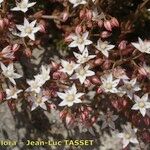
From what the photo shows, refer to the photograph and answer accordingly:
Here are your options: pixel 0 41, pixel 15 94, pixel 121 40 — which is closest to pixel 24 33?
pixel 0 41

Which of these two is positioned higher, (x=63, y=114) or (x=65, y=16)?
(x=65, y=16)

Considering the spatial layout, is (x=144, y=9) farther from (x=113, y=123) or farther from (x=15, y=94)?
(x=15, y=94)

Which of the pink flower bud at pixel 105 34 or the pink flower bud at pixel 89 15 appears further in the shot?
the pink flower bud at pixel 105 34

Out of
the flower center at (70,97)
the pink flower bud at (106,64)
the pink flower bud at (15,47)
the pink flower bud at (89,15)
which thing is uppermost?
the pink flower bud at (89,15)

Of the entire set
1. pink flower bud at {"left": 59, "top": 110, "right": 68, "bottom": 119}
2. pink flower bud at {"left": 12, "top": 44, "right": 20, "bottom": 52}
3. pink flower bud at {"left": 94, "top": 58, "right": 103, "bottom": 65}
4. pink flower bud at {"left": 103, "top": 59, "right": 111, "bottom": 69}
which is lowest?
pink flower bud at {"left": 59, "top": 110, "right": 68, "bottom": 119}

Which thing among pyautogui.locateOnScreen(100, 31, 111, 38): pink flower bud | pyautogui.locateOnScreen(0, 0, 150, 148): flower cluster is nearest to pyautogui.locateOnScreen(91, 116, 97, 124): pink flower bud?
pyautogui.locateOnScreen(0, 0, 150, 148): flower cluster

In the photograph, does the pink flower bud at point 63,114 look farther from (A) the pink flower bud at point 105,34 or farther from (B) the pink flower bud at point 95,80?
(A) the pink flower bud at point 105,34

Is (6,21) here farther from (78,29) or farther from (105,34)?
(105,34)

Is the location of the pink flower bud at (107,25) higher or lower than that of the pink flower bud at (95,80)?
higher

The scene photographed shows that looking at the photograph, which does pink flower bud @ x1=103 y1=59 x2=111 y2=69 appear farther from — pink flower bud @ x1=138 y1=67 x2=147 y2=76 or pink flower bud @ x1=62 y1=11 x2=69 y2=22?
pink flower bud @ x1=62 y1=11 x2=69 y2=22

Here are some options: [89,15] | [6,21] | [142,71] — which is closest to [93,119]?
[142,71]

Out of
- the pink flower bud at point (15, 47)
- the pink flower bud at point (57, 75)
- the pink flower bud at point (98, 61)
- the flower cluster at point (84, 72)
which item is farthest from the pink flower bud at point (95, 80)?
the pink flower bud at point (15, 47)
